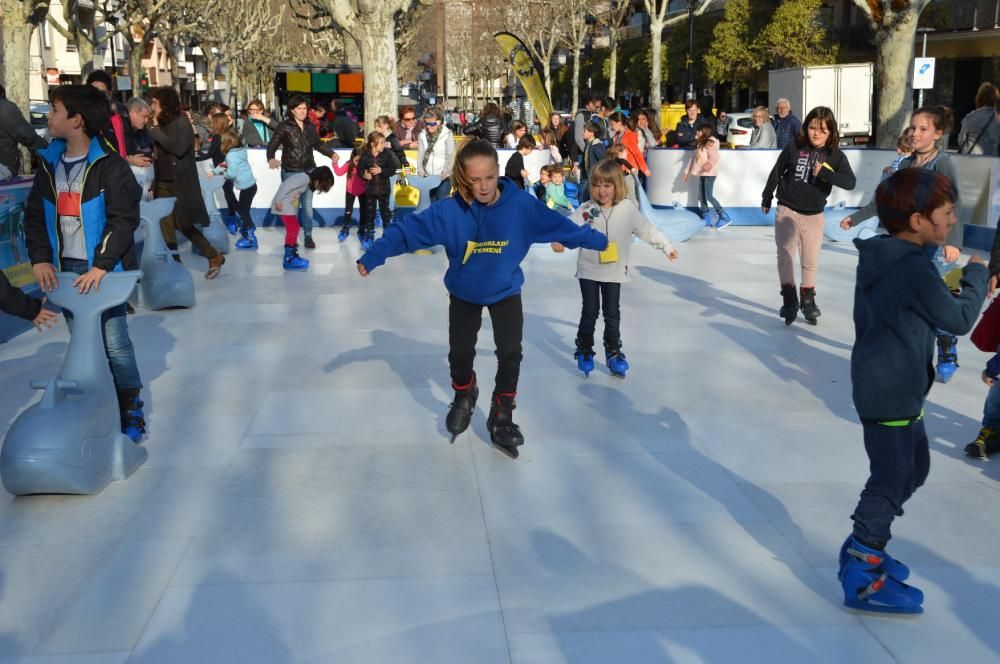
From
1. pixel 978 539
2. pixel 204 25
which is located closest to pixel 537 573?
pixel 978 539

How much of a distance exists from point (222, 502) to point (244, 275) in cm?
707

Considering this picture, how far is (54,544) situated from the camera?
4609mm

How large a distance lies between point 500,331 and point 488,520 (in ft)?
3.73

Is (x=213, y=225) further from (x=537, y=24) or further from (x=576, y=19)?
(x=537, y=24)

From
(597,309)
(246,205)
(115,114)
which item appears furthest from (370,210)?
(597,309)

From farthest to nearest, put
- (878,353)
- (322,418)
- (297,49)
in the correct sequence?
(297,49) → (322,418) → (878,353)

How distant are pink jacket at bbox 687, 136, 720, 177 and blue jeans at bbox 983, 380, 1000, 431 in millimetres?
10590

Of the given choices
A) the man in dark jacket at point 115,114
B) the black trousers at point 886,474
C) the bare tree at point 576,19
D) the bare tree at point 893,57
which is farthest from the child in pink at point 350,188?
the bare tree at point 576,19

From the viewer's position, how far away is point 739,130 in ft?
103

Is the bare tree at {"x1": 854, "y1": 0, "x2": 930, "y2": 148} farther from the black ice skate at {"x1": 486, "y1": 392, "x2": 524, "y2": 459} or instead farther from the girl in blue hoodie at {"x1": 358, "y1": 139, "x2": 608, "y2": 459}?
the black ice skate at {"x1": 486, "y1": 392, "x2": 524, "y2": 459}

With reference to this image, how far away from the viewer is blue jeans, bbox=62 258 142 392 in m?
5.57

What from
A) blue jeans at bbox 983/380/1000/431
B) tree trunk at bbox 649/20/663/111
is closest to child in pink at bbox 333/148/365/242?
blue jeans at bbox 983/380/1000/431

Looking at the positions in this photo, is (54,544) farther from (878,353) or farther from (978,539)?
(978,539)

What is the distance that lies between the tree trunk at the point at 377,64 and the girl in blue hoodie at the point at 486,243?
15.6m
